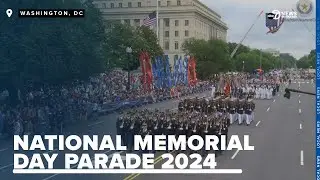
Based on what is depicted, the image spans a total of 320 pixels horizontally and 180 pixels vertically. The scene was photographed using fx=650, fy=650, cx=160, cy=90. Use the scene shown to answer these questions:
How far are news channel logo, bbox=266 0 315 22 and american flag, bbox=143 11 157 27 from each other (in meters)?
2.72

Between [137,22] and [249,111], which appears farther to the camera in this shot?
[249,111]

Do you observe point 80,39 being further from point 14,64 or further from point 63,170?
point 63,170

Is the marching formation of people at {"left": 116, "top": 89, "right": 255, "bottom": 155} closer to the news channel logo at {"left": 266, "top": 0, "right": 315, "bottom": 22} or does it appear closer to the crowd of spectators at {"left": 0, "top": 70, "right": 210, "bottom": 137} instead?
the crowd of spectators at {"left": 0, "top": 70, "right": 210, "bottom": 137}

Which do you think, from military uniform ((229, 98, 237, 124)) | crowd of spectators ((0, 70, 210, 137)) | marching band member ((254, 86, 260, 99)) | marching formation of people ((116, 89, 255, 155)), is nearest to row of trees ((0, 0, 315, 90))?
crowd of spectators ((0, 70, 210, 137))

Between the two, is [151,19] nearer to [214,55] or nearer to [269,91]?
[214,55]

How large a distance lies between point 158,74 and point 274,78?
6049mm

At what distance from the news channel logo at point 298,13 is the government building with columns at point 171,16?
5.19 feet

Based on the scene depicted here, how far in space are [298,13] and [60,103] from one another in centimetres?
626

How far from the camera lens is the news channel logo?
11883mm

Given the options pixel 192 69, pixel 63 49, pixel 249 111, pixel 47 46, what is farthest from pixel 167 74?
pixel 47 46

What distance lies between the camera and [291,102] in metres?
23.5

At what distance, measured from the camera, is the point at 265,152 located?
45.4ft

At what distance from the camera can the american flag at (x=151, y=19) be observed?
14128mm

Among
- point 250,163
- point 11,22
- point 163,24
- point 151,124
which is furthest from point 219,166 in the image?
point 11,22
